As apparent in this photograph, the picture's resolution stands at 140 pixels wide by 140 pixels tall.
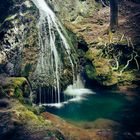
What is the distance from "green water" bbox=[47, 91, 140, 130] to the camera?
11.4 metres

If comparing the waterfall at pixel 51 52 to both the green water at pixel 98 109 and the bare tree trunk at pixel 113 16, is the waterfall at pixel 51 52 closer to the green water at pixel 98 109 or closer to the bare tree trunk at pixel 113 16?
the green water at pixel 98 109

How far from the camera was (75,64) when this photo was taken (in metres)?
14.9

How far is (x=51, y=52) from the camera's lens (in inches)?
562

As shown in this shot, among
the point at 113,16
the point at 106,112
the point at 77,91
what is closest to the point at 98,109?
the point at 106,112

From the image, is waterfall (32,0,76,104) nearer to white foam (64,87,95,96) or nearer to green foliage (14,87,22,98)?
white foam (64,87,95,96)

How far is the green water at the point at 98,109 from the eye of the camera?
11359mm

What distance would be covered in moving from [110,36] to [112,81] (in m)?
3.33

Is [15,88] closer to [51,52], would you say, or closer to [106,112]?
[106,112]

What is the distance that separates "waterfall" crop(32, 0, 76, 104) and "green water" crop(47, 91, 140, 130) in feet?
3.38

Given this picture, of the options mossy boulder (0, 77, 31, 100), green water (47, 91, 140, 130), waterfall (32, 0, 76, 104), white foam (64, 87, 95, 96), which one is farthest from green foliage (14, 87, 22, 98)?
white foam (64, 87, 95, 96)

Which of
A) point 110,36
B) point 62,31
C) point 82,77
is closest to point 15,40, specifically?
point 62,31

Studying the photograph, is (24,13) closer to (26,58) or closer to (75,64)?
(26,58)

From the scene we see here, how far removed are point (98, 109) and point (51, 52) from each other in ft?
10.8

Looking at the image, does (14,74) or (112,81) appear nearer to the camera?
(14,74)
